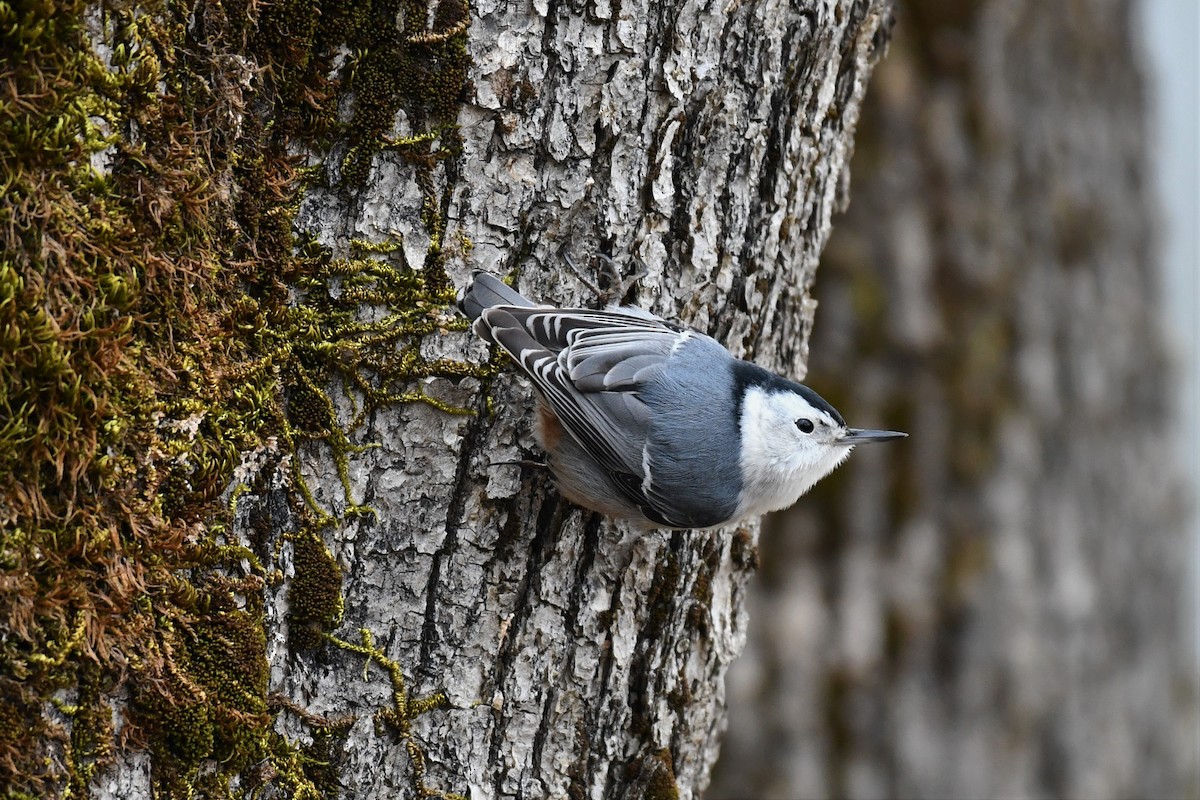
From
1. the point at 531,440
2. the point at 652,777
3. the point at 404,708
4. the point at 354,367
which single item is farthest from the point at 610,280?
the point at 652,777

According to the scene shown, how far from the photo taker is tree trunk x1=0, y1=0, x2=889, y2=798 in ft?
5.16

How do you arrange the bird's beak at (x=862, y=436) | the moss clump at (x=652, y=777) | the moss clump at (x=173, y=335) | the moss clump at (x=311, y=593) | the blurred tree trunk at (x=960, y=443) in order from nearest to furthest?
the moss clump at (x=173, y=335) < the moss clump at (x=311, y=593) < the moss clump at (x=652, y=777) < the bird's beak at (x=862, y=436) < the blurred tree trunk at (x=960, y=443)

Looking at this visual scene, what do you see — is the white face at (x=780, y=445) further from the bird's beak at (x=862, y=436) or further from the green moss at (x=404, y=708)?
the green moss at (x=404, y=708)

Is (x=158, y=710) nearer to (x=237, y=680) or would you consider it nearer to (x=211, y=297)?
(x=237, y=680)

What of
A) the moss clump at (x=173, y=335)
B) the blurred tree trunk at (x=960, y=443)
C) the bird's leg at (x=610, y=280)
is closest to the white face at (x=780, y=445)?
the bird's leg at (x=610, y=280)

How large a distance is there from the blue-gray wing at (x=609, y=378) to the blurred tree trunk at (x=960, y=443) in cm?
160

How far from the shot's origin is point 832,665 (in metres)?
3.68

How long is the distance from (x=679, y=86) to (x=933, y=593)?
7.75 ft

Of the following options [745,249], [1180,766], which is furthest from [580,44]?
[1180,766]

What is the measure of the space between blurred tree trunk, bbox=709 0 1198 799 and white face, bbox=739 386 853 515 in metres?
1.33

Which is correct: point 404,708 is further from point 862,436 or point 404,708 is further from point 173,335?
point 862,436

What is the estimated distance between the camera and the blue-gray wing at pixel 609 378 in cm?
202

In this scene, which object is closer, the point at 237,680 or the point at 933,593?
the point at 237,680

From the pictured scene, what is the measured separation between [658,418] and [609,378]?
0.12m
